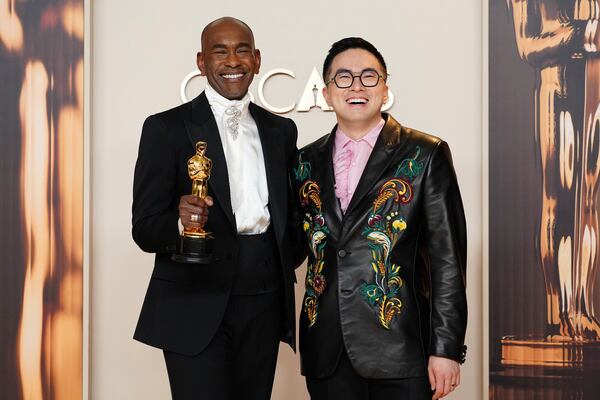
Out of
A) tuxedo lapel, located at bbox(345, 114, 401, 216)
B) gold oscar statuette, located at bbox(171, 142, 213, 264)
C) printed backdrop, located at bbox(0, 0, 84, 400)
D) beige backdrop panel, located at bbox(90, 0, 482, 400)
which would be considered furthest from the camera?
printed backdrop, located at bbox(0, 0, 84, 400)

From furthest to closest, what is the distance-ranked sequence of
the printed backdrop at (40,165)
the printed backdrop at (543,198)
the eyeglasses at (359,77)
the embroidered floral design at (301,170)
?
the printed backdrop at (40,165), the printed backdrop at (543,198), the embroidered floral design at (301,170), the eyeglasses at (359,77)

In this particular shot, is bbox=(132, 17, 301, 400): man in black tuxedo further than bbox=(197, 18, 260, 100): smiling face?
No

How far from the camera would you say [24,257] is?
4.12m

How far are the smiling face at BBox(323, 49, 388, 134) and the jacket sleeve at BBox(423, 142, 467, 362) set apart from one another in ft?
0.87

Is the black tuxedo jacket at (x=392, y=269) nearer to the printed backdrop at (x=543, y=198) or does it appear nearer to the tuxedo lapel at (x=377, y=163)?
the tuxedo lapel at (x=377, y=163)

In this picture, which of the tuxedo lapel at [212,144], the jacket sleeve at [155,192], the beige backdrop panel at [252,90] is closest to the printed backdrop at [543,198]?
the beige backdrop panel at [252,90]

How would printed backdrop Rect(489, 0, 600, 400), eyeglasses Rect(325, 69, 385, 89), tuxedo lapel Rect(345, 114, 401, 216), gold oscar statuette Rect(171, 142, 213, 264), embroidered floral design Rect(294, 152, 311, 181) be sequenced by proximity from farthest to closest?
1. printed backdrop Rect(489, 0, 600, 400)
2. embroidered floral design Rect(294, 152, 311, 181)
3. eyeglasses Rect(325, 69, 385, 89)
4. tuxedo lapel Rect(345, 114, 401, 216)
5. gold oscar statuette Rect(171, 142, 213, 264)

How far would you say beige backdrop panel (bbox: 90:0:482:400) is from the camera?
4008 millimetres

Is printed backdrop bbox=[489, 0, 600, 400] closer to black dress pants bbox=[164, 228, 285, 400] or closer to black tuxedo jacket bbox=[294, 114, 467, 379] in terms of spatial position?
black tuxedo jacket bbox=[294, 114, 467, 379]

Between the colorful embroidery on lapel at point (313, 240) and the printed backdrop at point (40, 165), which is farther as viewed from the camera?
the printed backdrop at point (40, 165)

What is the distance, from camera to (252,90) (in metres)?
4.09

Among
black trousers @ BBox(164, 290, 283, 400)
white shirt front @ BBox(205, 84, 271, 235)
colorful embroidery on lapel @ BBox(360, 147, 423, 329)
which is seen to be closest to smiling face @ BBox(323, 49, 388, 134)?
colorful embroidery on lapel @ BBox(360, 147, 423, 329)

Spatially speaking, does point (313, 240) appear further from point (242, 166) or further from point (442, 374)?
point (442, 374)

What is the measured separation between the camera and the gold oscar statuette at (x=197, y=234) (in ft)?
7.88
